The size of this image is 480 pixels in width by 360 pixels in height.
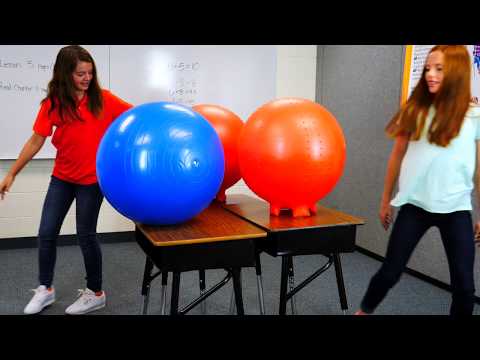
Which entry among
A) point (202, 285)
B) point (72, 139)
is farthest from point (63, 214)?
point (202, 285)

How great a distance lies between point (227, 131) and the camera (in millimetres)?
1997

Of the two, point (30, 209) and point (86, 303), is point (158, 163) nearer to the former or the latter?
point (86, 303)

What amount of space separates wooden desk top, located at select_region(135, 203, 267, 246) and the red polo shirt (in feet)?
2.21

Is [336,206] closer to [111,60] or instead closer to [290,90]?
[290,90]

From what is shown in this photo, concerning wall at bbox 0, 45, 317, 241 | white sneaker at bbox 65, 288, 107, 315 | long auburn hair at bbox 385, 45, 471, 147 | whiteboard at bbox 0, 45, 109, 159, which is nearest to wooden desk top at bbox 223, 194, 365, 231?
long auburn hair at bbox 385, 45, 471, 147

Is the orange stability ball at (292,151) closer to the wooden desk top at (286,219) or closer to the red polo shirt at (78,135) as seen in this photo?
the wooden desk top at (286,219)

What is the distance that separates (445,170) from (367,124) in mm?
1844

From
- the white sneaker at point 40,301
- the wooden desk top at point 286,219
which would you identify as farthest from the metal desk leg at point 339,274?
the white sneaker at point 40,301

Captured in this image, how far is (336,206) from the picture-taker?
12.7 feet

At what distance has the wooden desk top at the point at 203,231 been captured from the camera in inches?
58.9

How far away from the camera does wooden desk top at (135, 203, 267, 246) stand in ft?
4.91

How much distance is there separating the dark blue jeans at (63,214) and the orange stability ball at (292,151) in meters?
0.90

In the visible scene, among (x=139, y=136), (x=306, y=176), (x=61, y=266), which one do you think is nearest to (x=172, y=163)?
(x=139, y=136)

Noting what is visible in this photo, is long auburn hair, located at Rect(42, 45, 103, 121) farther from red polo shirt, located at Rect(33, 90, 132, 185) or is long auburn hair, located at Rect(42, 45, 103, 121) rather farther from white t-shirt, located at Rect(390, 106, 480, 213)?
white t-shirt, located at Rect(390, 106, 480, 213)
